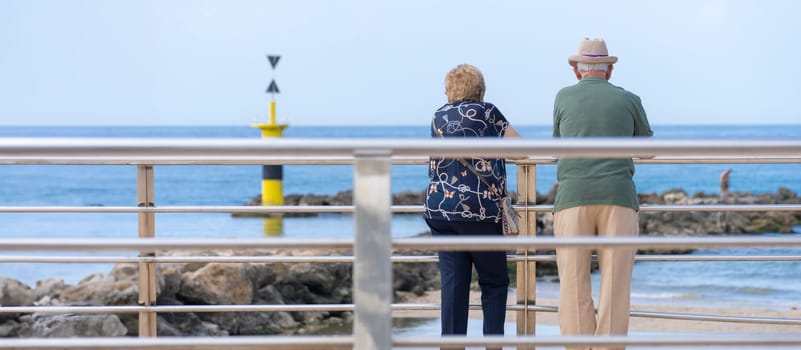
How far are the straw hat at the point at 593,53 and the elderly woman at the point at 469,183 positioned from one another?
335 millimetres

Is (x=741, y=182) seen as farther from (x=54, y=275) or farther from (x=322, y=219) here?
(x=54, y=275)

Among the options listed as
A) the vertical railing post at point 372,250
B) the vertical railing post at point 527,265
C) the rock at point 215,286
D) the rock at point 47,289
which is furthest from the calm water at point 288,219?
the vertical railing post at point 372,250

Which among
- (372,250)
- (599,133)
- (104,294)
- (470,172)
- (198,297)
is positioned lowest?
(198,297)

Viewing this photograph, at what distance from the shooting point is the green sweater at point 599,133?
130 inches

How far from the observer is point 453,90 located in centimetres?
357

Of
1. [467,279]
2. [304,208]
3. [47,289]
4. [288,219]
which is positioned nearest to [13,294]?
[47,289]

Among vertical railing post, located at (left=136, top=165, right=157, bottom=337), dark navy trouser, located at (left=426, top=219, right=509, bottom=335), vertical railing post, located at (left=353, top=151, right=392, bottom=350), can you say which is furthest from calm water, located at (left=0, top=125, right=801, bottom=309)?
vertical railing post, located at (left=353, top=151, right=392, bottom=350)

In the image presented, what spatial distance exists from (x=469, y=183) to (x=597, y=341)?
1.45m

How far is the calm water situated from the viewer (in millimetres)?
14867

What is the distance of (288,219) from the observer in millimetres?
29422

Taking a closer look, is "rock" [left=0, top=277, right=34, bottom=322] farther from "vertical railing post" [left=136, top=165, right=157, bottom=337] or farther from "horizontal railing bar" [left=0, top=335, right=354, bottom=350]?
"horizontal railing bar" [left=0, top=335, right=354, bottom=350]

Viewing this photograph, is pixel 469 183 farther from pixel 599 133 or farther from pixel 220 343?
pixel 220 343

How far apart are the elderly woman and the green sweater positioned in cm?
24

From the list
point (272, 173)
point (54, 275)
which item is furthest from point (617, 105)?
point (272, 173)
